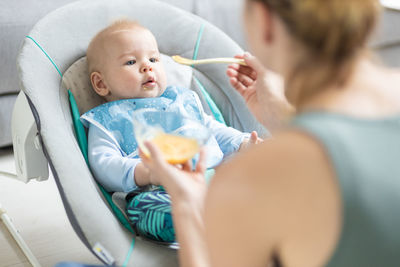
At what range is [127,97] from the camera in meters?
1.46

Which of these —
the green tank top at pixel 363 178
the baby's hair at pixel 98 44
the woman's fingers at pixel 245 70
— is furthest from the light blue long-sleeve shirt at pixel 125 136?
the green tank top at pixel 363 178

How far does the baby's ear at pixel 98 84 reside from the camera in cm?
145

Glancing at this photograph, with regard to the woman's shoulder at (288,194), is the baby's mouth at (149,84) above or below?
below

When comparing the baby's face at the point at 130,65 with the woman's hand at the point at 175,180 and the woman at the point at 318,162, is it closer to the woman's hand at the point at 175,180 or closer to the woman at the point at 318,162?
the woman's hand at the point at 175,180

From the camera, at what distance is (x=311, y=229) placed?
59 centimetres

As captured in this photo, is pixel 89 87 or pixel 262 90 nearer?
pixel 262 90

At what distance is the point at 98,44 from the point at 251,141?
509 mm

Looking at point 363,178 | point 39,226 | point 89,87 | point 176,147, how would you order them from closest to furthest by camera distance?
1. point 363,178
2. point 176,147
3. point 89,87
4. point 39,226

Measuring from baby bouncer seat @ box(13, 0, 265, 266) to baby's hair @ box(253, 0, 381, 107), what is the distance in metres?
0.59

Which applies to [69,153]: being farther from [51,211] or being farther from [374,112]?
[374,112]

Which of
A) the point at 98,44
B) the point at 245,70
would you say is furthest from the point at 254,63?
the point at 98,44

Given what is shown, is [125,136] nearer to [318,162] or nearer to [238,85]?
[238,85]

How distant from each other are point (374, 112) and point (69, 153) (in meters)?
0.78

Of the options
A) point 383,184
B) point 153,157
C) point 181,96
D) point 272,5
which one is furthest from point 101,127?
point 383,184
